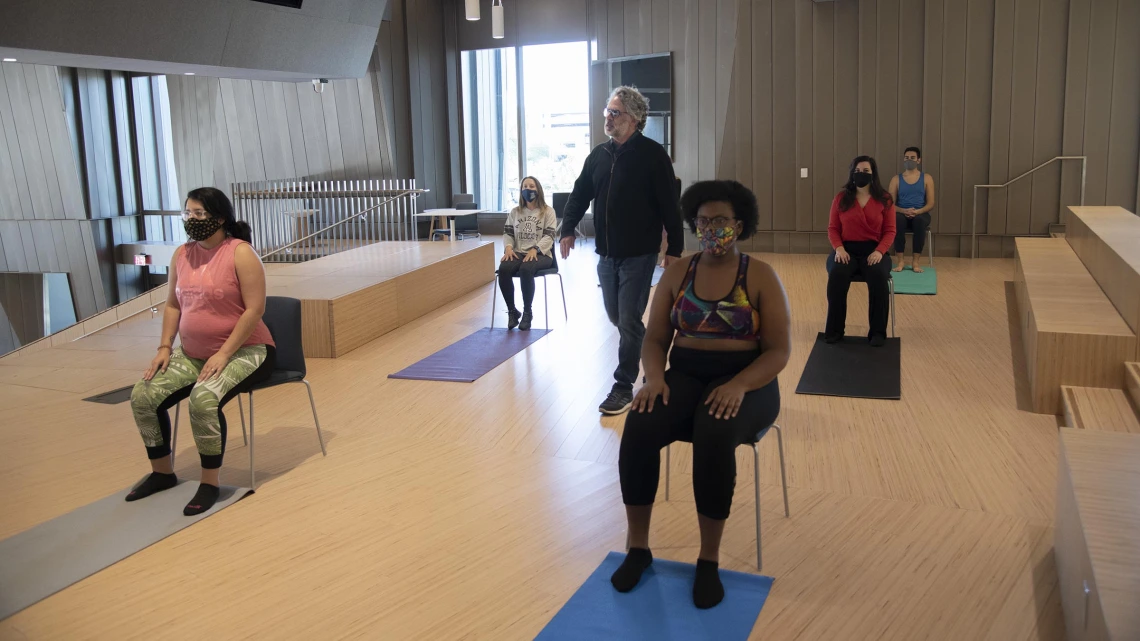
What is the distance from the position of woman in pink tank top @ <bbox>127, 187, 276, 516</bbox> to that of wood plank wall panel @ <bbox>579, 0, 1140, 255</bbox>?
846 cm

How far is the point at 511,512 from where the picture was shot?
11.6ft

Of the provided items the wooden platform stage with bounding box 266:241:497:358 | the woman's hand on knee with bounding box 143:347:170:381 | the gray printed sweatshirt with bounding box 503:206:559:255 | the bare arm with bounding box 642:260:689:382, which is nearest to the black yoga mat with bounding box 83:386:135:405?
the wooden platform stage with bounding box 266:241:497:358

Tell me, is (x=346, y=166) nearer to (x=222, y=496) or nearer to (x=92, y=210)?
(x=92, y=210)

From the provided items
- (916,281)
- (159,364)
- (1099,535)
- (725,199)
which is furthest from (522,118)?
(1099,535)

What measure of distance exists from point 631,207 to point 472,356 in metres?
2.02

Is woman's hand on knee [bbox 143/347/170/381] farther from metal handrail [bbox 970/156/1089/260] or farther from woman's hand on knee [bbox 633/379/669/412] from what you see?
metal handrail [bbox 970/156/1089/260]

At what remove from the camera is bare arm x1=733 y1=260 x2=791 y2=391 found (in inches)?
115

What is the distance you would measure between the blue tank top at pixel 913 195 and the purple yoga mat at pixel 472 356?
4482 millimetres

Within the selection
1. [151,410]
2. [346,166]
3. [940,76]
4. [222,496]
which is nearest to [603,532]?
[222,496]

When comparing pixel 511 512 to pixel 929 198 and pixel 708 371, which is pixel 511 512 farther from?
pixel 929 198

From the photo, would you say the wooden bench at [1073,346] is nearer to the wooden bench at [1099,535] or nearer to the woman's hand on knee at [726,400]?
the wooden bench at [1099,535]

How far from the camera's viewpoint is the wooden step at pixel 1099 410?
12.2 ft

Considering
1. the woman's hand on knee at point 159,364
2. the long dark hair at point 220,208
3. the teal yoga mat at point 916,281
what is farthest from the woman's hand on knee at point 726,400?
the teal yoga mat at point 916,281

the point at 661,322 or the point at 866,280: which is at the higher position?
the point at 661,322
